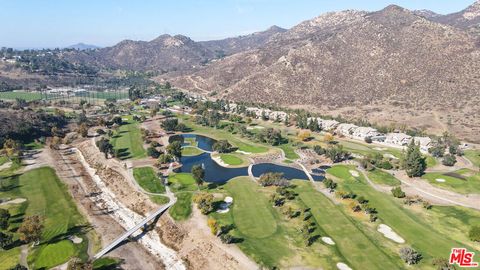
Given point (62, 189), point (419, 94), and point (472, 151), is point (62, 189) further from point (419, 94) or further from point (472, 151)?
point (419, 94)

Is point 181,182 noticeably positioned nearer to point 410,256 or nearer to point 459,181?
point 410,256

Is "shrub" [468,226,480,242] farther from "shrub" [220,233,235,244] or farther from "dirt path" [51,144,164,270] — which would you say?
"dirt path" [51,144,164,270]

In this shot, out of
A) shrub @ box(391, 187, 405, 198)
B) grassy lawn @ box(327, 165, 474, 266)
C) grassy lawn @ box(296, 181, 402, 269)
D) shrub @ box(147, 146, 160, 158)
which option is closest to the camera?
grassy lawn @ box(296, 181, 402, 269)

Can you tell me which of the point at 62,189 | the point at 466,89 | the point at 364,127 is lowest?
the point at 62,189

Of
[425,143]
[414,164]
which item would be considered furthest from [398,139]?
[414,164]

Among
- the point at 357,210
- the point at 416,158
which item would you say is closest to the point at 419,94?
the point at 416,158

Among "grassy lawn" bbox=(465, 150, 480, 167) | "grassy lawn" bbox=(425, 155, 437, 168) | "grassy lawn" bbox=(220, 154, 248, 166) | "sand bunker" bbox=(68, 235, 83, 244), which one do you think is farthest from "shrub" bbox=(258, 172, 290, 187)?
"grassy lawn" bbox=(465, 150, 480, 167)

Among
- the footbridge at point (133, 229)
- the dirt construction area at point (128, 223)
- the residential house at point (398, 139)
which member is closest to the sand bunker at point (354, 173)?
the residential house at point (398, 139)
